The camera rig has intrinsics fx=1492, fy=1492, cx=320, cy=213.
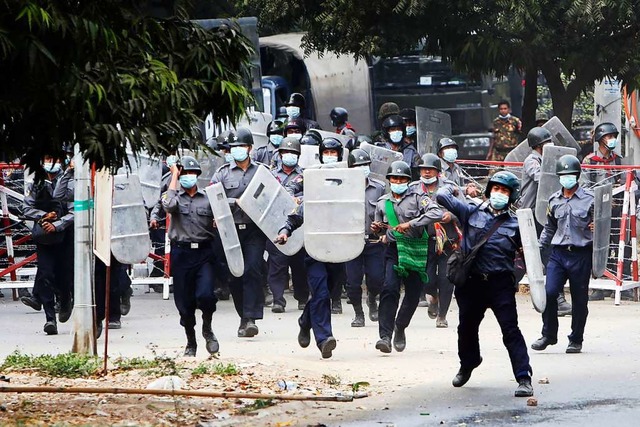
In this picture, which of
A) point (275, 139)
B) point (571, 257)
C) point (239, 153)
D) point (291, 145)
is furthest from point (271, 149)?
point (571, 257)

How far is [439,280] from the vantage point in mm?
15719

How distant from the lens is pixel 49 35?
8016 millimetres

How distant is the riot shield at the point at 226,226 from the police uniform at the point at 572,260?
9.40 ft

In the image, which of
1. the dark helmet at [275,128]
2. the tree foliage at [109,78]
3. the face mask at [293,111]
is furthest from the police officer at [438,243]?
the tree foliage at [109,78]

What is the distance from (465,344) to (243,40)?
3057mm

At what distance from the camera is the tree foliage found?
7988mm

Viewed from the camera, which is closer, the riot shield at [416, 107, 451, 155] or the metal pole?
the metal pole

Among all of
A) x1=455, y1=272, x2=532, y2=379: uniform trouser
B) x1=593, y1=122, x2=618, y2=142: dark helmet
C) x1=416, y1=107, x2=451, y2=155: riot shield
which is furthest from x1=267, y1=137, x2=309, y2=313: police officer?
x1=455, y1=272, x2=532, y2=379: uniform trouser

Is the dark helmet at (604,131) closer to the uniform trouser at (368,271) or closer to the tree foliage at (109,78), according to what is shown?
the uniform trouser at (368,271)

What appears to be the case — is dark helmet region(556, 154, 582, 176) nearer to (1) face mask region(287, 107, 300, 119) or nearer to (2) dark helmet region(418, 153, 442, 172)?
(2) dark helmet region(418, 153, 442, 172)

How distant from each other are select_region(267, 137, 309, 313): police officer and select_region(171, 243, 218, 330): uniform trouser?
253 cm

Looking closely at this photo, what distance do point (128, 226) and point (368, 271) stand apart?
2.73 m

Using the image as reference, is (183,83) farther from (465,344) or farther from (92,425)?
(465,344)

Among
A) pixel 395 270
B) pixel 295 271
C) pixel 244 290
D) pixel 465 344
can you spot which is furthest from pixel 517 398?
pixel 295 271
